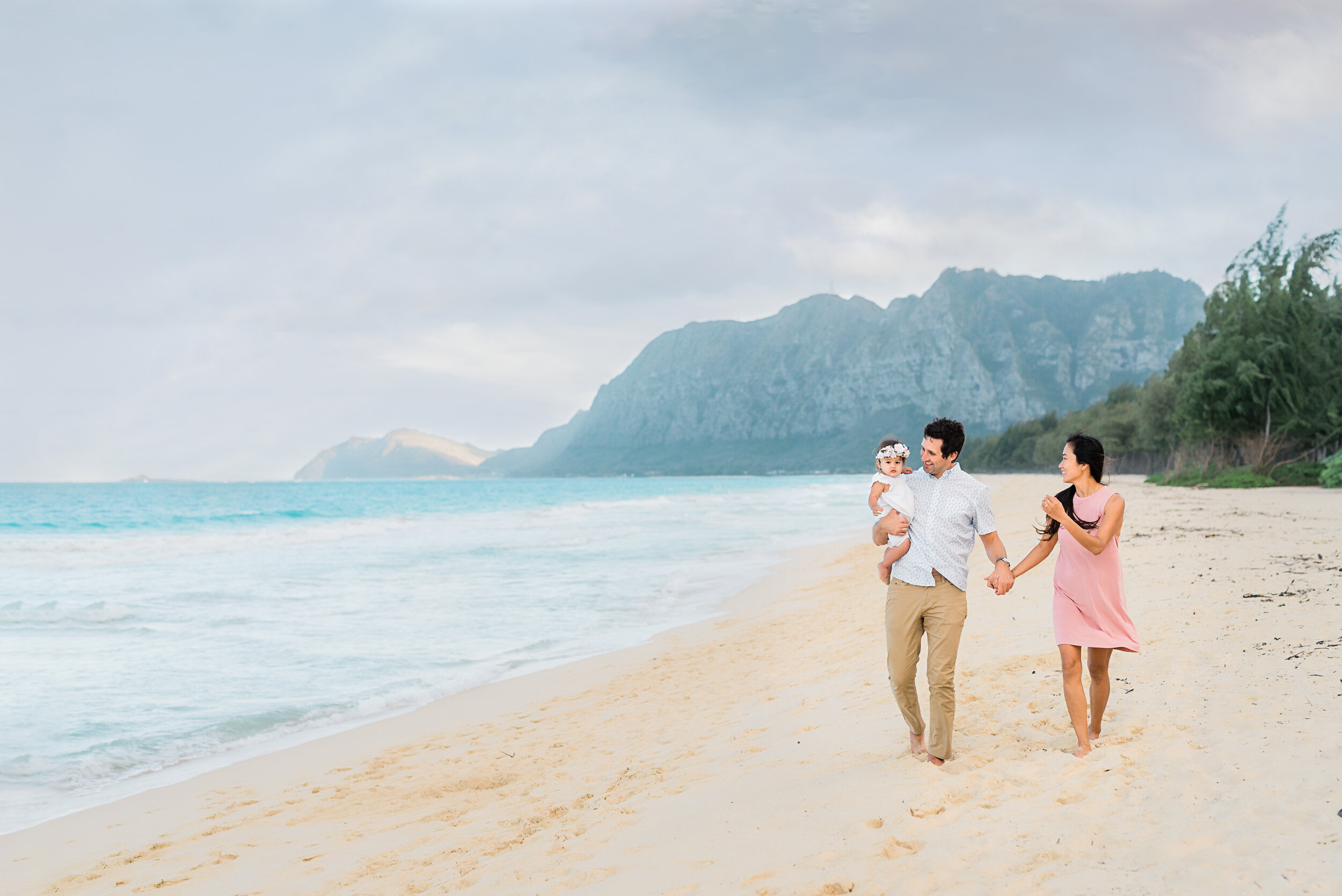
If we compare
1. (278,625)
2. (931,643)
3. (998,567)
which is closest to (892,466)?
(998,567)

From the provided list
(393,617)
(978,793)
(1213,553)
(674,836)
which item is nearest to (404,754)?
(674,836)

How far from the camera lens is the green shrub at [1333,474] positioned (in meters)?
26.7

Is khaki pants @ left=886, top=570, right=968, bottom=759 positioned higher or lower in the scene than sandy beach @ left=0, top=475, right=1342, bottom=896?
higher

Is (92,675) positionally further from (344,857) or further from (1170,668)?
(1170,668)

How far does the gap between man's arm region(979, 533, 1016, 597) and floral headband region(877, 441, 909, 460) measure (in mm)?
608

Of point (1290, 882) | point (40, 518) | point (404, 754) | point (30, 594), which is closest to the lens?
point (1290, 882)

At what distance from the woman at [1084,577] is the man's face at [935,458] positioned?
54 cm

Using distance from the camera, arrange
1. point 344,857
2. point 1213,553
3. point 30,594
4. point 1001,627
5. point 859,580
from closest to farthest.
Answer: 1. point 344,857
2. point 1001,627
3. point 1213,553
4. point 859,580
5. point 30,594

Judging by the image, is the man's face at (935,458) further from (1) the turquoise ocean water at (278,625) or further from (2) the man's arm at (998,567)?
(1) the turquoise ocean water at (278,625)

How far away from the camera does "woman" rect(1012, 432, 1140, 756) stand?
4086mm

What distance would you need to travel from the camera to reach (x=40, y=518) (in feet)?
155

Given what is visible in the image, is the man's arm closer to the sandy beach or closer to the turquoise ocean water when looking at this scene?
→ the sandy beach

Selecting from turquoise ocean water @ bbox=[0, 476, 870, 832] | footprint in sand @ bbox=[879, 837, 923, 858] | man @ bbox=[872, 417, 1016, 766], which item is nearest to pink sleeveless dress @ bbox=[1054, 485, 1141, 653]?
man @ bbox=[872, 417, 1016, 766]

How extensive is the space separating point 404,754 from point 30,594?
586 inches
